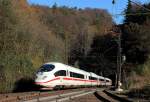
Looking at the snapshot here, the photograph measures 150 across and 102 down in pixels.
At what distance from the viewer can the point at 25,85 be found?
1896 inches

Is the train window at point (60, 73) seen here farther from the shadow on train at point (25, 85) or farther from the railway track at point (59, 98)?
the railway track at point (59, 98)

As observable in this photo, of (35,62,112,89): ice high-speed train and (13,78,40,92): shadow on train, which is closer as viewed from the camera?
(35,62,112,89): ice high-speed train

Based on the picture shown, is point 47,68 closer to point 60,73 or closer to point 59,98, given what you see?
point 60,73

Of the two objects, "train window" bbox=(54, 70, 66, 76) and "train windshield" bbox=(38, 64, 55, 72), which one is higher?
"train windshield" bbox=(38, 64, 55, 72)

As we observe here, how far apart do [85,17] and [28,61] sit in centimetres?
8845

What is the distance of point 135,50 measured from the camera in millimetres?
79000

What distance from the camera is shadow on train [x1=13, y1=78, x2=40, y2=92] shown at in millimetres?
45969

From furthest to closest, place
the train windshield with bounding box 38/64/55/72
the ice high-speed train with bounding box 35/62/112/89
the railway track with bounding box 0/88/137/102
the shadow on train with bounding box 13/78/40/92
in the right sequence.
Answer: the shadow on train with bounding box 13/78/40/92, the train windshield with bounding box 38/64/55/72, the ice high-speed train with bounding box 35/62/112/89, the railway track with bounding box 0/88/137/102

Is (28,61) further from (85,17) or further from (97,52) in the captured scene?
(85,17)

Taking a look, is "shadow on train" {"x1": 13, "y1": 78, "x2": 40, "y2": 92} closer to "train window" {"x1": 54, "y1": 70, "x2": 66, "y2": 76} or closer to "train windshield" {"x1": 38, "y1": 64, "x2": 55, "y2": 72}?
"train windshield" {"x1": 38, "y1": 64, "x2": 55, "y2": 72}

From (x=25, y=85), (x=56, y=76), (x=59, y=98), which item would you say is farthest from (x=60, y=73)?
(x=59, y=98)

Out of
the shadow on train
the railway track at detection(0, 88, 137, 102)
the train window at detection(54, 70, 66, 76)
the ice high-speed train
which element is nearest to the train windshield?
the ice high-speed train

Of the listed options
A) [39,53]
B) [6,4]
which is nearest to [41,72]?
[6,4]

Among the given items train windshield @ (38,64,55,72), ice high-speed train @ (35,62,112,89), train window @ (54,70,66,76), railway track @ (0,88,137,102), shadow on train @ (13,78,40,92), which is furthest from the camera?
shadow on train @ (13,78,40,92)
